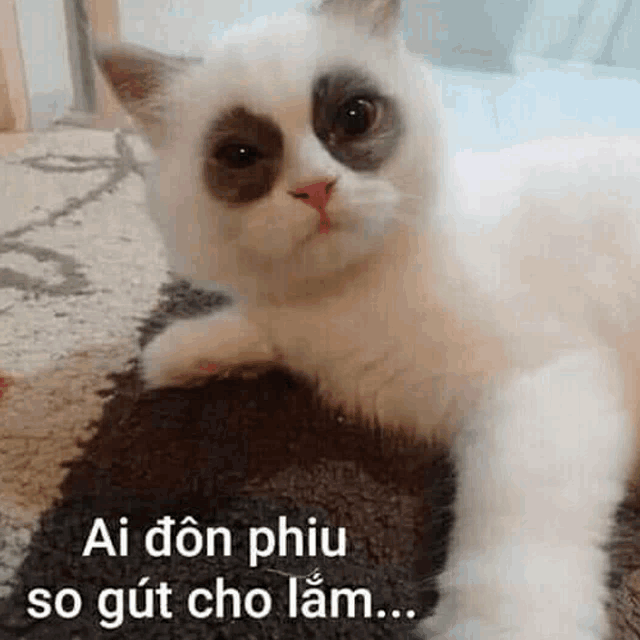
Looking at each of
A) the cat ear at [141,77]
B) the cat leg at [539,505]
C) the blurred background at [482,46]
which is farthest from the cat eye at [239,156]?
the blurred background at [482,46]

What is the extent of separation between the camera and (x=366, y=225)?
2.09 ft

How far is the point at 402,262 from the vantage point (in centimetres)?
69

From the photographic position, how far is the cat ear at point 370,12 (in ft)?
2.39

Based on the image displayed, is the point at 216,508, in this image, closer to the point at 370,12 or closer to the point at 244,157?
the point at 244,157

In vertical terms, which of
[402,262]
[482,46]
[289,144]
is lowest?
[482,46]

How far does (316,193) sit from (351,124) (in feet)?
0.26

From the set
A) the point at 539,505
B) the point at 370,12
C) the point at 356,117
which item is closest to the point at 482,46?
the point at 370,12

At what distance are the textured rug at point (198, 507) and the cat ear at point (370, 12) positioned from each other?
12.6 inches

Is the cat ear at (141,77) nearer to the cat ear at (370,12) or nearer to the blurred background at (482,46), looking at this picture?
the cat ear at (370,12)

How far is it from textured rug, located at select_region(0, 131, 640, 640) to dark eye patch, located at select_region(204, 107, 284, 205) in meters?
0.18

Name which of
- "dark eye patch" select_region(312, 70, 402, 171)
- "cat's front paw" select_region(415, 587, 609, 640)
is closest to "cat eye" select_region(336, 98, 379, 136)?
"dark eye patch" select_region(312, 70, 402, 171)

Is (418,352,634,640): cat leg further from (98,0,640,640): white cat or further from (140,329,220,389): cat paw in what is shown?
(140,329,220,389): cat paw

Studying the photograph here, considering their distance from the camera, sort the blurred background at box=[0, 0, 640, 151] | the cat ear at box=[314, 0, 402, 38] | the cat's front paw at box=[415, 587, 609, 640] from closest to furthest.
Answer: the cat's front paw at box=[415, 587, 609, 640], the cat ear at box=[314, 0, 402, 38], the blurred background at box=[0, 0, 640, 151]

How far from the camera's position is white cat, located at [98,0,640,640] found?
576 mm
